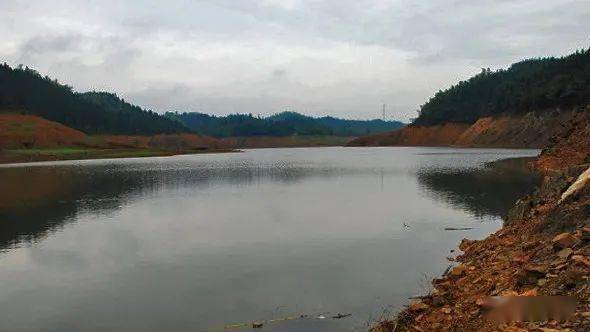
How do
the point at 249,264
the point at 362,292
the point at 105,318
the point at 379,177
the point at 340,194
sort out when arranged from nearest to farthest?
the point at 105,318, the point at 362,292, the point at 249,264, the point at 340,194, the point at 379,177

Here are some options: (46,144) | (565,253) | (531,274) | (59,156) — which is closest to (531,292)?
(531,274)

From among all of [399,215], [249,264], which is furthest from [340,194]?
[249,264]

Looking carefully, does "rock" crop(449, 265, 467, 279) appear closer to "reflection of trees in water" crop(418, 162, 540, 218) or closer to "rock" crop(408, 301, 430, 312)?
"rock" crop(408, 301, 430, 312)

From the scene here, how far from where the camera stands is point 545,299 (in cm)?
1227

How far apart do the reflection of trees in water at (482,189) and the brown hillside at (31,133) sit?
145m

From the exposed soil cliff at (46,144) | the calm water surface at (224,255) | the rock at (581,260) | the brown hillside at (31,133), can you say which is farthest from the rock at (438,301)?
the brown hillside at (31,133)

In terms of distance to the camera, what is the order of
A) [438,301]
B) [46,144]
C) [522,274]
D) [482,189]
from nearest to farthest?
[522,274] → [438,301] → [482,189] → [46,144]

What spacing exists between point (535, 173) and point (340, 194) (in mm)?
28314

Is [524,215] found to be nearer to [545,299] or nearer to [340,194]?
[545,299]

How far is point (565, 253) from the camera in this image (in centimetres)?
1481

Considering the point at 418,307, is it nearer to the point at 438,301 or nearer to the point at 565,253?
the point at 438,301

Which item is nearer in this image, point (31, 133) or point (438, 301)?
point (438, 301)

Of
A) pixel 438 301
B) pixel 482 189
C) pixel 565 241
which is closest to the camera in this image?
pixel 438 301

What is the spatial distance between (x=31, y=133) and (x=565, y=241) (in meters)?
188
